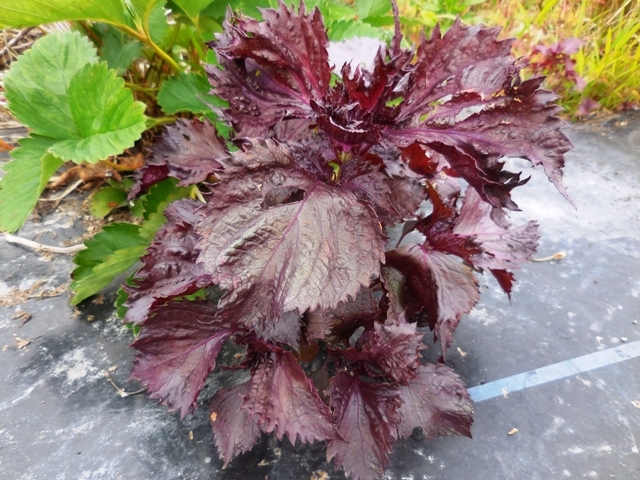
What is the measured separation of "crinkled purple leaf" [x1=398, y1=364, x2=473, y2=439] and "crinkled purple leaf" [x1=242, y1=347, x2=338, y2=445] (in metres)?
0.14

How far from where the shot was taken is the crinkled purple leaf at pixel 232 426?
636 millimetres

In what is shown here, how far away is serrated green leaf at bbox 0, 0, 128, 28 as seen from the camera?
769mm

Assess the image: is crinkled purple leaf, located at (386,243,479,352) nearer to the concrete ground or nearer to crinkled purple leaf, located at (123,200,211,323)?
the concrete ground

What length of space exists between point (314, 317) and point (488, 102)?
0.38 meters

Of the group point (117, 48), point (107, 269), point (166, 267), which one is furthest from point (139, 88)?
point (166, 267)

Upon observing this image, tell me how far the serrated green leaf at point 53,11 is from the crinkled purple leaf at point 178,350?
1.87 feet

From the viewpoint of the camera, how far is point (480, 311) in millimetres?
961

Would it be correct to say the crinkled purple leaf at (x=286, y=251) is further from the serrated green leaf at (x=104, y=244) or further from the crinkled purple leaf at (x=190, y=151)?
the serrated green leaf at (x=104, y=244)

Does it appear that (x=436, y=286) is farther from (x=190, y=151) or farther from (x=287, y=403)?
(x=190, y=151)

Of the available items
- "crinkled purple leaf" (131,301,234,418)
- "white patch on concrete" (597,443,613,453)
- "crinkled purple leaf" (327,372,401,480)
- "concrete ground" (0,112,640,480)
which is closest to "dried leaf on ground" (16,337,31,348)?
"concrete ground" (0,112,640,480)

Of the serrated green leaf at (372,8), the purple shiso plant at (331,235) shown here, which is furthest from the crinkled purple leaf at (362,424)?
the serrated green leaf at (372,8)

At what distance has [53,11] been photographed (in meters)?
0.80

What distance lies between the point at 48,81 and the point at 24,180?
190mm

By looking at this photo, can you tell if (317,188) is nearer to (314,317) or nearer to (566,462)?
(314,317)
